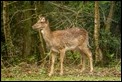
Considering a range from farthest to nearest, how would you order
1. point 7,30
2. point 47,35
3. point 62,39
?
point 7,30 → point 62,39 → point 47,35

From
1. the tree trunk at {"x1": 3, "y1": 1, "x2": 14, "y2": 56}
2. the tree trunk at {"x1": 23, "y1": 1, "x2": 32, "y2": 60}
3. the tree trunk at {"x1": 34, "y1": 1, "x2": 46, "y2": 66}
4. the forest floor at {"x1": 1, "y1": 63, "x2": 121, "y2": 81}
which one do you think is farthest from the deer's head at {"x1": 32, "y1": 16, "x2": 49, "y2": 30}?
the tree trunk at {"x1": 23, "y1": 1, "x2": 32, "y2": 60}

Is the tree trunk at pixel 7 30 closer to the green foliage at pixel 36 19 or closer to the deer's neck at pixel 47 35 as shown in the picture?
the green foliage at pixel 36 19

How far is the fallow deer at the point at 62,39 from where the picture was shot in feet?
53.9

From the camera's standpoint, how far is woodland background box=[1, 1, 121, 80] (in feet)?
64.4

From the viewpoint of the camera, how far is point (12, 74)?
15.9m

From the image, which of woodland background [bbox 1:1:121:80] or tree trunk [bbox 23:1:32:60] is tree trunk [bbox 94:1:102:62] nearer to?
woodland background [bbox 1:1:121:80]

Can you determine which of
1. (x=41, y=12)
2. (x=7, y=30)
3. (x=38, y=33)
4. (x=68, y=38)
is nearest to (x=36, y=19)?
(x=41, y=12)

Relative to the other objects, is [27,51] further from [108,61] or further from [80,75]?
[80,75]

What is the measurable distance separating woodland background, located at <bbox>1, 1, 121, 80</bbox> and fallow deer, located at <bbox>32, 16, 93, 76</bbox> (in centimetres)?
186

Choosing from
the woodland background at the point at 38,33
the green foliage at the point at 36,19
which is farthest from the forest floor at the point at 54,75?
the green foliage at the point at 36,19

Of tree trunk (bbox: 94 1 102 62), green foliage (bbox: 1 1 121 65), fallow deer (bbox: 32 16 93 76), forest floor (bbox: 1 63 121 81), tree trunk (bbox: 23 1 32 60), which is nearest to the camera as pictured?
forest floor (bbox: 1 63 121 81)

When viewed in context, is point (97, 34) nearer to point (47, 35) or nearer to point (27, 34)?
point (27, 34)

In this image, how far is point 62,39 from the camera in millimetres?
16891

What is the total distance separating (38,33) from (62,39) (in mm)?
4228
